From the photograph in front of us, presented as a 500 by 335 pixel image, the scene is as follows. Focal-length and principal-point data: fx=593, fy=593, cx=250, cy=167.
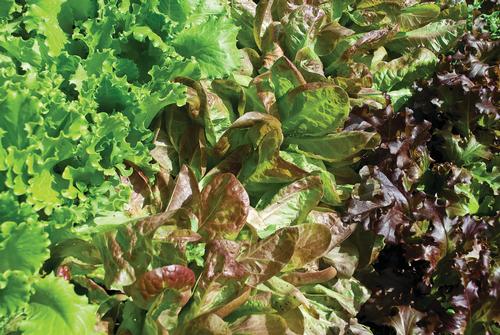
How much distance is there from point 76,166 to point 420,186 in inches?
67.1

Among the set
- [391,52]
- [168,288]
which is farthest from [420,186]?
[168,288]

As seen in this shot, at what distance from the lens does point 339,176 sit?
9.71 feet

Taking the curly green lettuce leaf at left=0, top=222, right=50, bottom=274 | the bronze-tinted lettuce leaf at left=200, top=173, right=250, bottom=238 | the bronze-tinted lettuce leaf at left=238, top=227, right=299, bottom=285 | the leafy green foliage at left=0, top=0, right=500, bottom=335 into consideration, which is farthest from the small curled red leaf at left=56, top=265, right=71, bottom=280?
the bronze-tinted lettuce leaf at left=238, top=227, right=299, bottom=285

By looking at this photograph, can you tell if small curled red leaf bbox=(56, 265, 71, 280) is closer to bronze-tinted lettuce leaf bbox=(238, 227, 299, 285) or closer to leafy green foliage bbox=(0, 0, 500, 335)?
leafy green foliage bbox=(0, 0, 500, 335)

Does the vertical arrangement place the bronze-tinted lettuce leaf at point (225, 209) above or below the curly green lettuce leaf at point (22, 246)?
below

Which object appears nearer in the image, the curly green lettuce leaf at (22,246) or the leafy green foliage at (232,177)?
the curly green lettuce leaf at (22,246)

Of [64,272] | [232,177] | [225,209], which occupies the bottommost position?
[64,272]

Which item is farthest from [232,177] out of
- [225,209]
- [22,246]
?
[22,246]

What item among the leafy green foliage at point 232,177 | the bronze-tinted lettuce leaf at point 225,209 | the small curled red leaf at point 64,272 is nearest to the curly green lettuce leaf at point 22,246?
the leafy green foliage at point 232,177

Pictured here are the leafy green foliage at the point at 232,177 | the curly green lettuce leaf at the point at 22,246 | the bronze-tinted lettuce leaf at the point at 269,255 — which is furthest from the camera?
the bronze-tinted lettuce leaf at the point at 269,255

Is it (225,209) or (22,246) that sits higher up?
(22,246)

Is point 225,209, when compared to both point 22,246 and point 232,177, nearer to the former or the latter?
point 232,177

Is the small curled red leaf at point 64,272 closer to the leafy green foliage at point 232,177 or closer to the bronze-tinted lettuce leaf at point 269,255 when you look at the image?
the leafy green foliage at point 232,177

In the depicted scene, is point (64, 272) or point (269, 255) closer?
point (64, 272)
